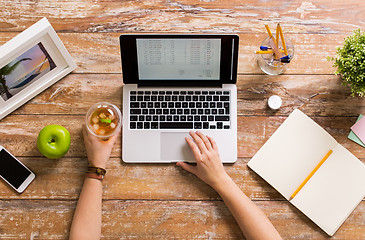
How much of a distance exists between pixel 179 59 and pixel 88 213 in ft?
1.94

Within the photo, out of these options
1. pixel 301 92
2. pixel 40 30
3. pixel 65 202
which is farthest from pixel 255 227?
pixel 40 30

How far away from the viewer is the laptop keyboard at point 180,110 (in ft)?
4.06

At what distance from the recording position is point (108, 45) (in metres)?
1.31

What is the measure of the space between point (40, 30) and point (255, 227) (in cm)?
93

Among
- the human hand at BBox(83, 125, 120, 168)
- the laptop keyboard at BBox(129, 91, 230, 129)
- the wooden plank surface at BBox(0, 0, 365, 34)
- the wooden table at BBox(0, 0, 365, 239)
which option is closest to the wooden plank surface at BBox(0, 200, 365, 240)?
the wooden table at BBox(0, 0, 365, 239)

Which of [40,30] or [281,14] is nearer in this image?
[40,30]

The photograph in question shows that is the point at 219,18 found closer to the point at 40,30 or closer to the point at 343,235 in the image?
the point at 40,30

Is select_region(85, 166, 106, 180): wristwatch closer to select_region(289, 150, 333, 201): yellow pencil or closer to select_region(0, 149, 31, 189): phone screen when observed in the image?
select_region(0, 149, 31, 189): phone screen

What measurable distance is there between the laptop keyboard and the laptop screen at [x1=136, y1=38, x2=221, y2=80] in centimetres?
6

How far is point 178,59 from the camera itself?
46.3 inches

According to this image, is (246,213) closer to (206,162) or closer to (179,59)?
(206,162)

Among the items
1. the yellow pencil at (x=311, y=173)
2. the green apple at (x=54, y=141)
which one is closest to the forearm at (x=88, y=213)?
the green apple at (x=54, y=141)

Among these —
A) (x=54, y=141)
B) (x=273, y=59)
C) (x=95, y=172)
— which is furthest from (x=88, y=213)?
(x=273, y=59)

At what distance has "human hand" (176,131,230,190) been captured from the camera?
3.94ft
